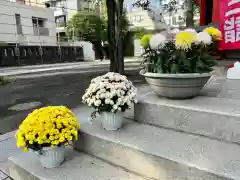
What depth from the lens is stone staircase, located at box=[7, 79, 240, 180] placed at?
48.8 inches

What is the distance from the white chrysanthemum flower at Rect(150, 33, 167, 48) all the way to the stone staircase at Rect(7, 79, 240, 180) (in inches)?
19.5

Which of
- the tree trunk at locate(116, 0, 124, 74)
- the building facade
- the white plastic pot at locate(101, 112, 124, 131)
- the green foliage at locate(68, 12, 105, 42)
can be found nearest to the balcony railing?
the green foliage at locate(68, 12, 105, 42)

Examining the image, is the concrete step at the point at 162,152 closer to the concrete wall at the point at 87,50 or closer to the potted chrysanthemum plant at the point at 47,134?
the potted chrysanthemum plant at the point at 47,134

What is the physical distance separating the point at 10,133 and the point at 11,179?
0.88 meters

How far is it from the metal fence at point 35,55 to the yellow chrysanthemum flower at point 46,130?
11244 millimetres

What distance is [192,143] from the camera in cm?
143

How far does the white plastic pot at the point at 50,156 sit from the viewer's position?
145cm

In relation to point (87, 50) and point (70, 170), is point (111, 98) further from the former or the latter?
point (87, 50)

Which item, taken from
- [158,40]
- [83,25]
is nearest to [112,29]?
[158,40]

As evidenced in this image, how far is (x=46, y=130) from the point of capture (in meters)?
1.38

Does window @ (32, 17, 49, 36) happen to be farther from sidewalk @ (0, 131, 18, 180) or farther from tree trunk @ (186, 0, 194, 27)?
sidewalk @ (0, 131, 18, 180)

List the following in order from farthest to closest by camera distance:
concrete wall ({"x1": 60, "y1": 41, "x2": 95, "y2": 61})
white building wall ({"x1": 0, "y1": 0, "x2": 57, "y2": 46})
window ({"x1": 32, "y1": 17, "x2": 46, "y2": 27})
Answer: concrete wall ({"x1": 60, "y1": 41, "x2": 95, "y2": 61}), window ({"x1": 32, "y1": 17, "x2": 46, "y2": 27}), white building wall ({"x1": 0, "y1": 0, "x2": 57, "y2": 46})

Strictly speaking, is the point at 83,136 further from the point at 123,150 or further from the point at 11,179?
the point at 11,179

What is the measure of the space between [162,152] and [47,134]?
81 cm
